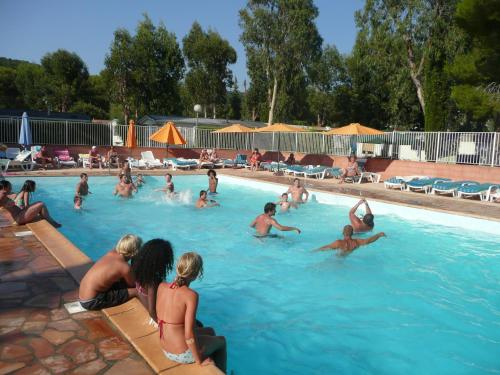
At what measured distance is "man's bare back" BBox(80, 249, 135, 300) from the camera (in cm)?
380

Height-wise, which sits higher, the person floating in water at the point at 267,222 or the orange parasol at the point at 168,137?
the orange parasol at the point at 168,137

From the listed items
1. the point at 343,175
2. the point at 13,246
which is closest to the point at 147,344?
the point at 13,246

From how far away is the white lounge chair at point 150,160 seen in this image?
19.6 metres

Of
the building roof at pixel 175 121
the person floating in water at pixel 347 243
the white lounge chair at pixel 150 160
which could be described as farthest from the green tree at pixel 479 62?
the building roof at pixel 175 121

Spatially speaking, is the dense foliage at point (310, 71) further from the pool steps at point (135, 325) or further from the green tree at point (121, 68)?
the pool steps at point (135, 325)

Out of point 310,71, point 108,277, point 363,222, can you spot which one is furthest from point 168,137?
point 310,71

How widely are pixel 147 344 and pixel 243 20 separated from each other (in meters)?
32.9

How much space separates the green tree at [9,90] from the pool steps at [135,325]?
2425 inches

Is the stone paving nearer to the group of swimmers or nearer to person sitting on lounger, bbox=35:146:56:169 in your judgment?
the group of swimmers

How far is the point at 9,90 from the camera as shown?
6053cm

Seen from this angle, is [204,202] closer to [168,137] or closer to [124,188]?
[124,188]

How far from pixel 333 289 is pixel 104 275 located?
3.85m

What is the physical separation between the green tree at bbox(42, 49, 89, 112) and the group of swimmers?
151 feet

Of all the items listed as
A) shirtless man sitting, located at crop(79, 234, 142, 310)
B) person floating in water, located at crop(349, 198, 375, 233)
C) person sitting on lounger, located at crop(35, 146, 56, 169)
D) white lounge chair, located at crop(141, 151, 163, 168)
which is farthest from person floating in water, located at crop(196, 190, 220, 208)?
person sitting on lounger, located at crop(35, 146, 56, 169)
